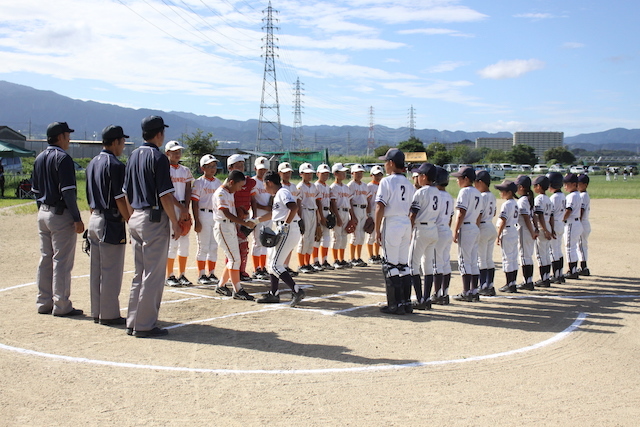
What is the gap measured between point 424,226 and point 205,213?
13.5 ft

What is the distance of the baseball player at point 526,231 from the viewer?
9.88 m

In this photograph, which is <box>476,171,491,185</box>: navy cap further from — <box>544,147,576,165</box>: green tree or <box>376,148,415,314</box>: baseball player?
<box>544,147,576,165</box>: green tree

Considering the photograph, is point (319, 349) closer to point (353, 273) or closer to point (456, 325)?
point (456, 325)

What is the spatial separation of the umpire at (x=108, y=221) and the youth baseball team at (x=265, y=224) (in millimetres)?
15

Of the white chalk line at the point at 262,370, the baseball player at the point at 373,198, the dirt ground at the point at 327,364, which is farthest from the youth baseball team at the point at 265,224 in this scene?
the white chalk line at the point at 262,370

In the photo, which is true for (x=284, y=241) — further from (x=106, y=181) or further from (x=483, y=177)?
(x=483, y=177)

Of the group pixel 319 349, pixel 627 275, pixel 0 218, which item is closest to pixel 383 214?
pixel 319 349

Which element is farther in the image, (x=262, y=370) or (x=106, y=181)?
(x=106, y=181)

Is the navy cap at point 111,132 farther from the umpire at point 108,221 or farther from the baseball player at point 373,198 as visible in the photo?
the baseball player at point 373,198

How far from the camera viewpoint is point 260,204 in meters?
9.90

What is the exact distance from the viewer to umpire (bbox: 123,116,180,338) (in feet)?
20.6

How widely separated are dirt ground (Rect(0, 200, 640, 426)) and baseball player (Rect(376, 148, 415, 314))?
0.40 metres

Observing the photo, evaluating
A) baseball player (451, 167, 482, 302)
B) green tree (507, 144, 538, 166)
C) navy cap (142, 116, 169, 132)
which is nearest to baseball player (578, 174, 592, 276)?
baseball player (451, 167, 482, 302)

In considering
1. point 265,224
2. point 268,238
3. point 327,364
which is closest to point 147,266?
point 268,238
